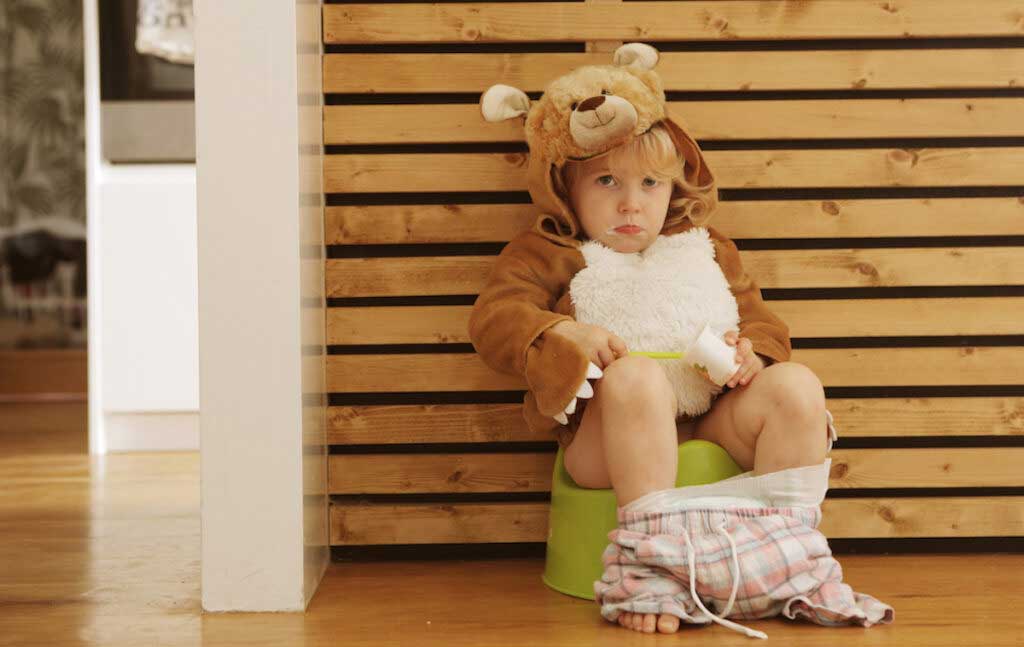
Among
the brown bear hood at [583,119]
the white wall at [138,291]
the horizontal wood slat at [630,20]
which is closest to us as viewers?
the brown bear hood at [583,119]

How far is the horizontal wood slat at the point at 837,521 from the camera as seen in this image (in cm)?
193

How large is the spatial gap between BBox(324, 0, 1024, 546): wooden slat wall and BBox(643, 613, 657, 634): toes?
0.48 meters

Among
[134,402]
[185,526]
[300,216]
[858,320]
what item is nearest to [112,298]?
[134,402]

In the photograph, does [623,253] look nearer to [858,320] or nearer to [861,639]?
[858,320]

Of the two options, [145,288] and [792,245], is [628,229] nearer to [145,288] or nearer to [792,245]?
[792,245]

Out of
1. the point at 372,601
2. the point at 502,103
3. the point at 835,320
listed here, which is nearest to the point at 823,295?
the point at 835,320

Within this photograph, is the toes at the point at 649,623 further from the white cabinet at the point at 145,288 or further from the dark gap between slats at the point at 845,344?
the white cabinet at the point at 145,288

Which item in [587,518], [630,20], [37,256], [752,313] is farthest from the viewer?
[37,256]

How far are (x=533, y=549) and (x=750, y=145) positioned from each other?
0.79 m

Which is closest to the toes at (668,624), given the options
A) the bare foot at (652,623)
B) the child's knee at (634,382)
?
the bare foot at (652,623)

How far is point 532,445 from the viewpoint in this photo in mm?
1949

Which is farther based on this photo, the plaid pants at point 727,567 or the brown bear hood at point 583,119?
the brown bear hood at point 583,119

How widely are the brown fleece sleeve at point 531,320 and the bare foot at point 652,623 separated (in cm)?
31

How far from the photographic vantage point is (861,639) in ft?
4.69
